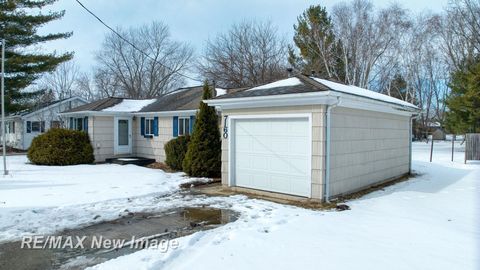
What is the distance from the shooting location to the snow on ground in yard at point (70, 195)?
6.07 meters

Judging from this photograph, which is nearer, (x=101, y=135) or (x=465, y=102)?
(x=101, y=135)

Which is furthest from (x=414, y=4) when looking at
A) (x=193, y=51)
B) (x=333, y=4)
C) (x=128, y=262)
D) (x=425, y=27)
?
(x=128, y=262)

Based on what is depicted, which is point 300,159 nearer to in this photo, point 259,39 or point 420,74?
point 259,39

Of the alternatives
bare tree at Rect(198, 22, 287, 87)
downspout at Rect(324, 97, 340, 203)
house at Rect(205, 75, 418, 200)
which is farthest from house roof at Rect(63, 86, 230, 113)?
bare tree at Rect(198, 22, 287, 87)

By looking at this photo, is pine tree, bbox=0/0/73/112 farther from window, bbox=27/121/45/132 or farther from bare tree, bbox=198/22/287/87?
bare tree, bbox=198/22/287/87

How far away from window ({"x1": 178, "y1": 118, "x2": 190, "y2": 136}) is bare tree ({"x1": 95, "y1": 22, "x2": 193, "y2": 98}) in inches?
966

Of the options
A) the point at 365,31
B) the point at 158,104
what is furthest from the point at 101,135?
the point at 365,31

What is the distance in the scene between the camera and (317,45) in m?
29.1

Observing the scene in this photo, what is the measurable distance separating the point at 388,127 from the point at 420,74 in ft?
98.2

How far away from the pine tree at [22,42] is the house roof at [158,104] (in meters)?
7.25

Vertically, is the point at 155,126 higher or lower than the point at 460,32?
lower

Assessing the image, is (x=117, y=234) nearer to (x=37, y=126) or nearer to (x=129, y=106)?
(x=129, y=106)

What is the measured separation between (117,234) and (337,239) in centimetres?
327

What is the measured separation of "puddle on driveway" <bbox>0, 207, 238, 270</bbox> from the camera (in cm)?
432
